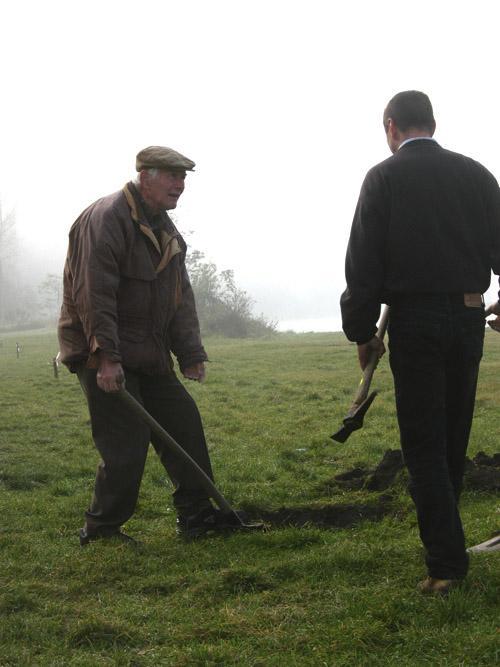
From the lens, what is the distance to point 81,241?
19.6 feet

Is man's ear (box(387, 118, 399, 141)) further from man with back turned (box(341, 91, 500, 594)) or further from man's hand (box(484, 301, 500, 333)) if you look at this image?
man's hand (box(484, 301, 500, 333))

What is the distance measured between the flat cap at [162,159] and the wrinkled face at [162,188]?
0.18 feet

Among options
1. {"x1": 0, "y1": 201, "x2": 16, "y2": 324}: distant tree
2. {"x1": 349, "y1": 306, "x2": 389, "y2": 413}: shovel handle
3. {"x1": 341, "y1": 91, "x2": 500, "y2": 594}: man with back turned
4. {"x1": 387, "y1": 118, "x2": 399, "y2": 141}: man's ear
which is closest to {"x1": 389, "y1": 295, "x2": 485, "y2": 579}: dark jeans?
{"x1": 341, "y1": 91, "x2": 500, "y2": 594}: man with back turned

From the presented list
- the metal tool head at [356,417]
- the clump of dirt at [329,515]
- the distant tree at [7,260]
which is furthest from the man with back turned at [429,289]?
the distant tree at [7,260]

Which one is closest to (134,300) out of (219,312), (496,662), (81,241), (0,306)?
(81,241)

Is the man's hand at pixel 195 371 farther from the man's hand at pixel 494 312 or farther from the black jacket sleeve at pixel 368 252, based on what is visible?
the man's hand at pixel 494 312

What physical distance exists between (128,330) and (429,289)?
2481 mm

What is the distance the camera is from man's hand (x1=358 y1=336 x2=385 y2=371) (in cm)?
477

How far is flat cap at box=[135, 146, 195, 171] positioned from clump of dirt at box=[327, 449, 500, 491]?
3.12m

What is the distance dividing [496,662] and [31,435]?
8847mm

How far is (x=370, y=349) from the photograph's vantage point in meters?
4.81

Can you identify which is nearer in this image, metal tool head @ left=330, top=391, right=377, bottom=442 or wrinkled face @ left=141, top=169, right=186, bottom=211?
metal tool head @ left=330, top=391, right=377, bottom=442

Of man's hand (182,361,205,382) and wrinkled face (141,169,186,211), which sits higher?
wrinkled face (141,169,186,211)

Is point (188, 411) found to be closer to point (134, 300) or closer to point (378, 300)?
point (134, 300)
